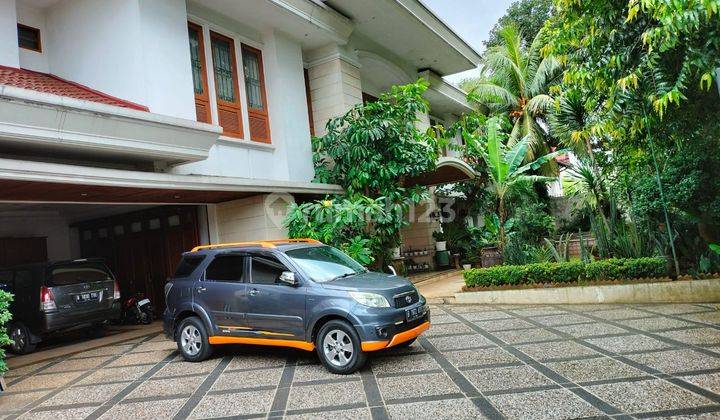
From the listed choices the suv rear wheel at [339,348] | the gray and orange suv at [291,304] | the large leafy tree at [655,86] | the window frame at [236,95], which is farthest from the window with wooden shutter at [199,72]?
the large leafy tree at [655,86]

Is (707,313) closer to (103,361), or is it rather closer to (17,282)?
(103,361)

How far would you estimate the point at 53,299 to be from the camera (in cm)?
907

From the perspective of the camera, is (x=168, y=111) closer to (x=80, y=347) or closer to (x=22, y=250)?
(x=80, y=347)

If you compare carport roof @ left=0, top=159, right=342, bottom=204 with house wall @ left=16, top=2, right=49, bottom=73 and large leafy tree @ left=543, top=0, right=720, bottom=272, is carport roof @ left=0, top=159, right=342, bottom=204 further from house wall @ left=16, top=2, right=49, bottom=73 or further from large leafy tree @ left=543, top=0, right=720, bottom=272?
large leafy tree @ left=543, top=0, right=720, bottom=272

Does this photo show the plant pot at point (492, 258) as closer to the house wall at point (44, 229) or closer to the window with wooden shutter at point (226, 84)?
the window with wooden shutter at point (226, 84)

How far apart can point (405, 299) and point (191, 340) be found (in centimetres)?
337

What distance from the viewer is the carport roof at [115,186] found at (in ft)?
20.8

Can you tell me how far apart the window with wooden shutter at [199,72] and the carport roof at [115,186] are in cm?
182

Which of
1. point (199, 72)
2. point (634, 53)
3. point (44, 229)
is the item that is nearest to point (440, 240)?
point (199, 72)

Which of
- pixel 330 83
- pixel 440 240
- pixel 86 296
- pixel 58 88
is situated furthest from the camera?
pixel 440 240

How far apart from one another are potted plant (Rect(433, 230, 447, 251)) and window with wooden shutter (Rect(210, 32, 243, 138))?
8809 millimetres

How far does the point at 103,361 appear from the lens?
7758 mm

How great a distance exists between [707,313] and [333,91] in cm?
934

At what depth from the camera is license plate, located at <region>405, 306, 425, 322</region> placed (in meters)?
5.92
